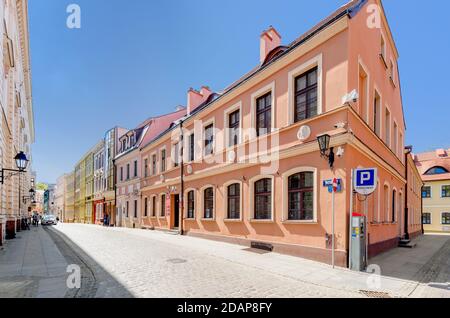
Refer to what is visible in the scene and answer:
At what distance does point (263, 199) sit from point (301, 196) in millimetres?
2152

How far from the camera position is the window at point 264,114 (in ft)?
41.1

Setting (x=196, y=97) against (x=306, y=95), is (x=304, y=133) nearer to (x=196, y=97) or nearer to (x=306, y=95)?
(x=306, y=95)

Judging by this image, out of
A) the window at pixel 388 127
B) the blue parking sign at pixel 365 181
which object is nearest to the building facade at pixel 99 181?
the window at pixel 388 127

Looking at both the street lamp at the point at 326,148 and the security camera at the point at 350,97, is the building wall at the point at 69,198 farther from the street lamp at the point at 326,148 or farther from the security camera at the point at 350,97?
the security camera at the point at 350,97

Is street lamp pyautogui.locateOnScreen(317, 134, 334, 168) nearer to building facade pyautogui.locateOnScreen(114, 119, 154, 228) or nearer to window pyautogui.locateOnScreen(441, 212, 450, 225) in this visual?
building facade pyautogui.locateOnScreen(114, 119, 154, 228)

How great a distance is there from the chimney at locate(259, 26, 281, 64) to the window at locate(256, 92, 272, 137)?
2032mm

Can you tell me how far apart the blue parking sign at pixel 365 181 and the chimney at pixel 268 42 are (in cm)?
745

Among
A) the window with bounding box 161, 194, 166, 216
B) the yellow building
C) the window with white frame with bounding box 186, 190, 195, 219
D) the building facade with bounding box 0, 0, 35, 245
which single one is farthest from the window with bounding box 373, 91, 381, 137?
the yellow building

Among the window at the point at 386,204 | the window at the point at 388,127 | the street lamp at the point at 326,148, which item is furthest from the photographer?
the window at the point at 388,127

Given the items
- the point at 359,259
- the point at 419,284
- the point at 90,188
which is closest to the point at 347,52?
the point at 359,259

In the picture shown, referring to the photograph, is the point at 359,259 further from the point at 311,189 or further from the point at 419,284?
the point at 311,189

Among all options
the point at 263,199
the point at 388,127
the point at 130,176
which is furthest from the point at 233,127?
the point at 130,176

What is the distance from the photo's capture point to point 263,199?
40.5ft
